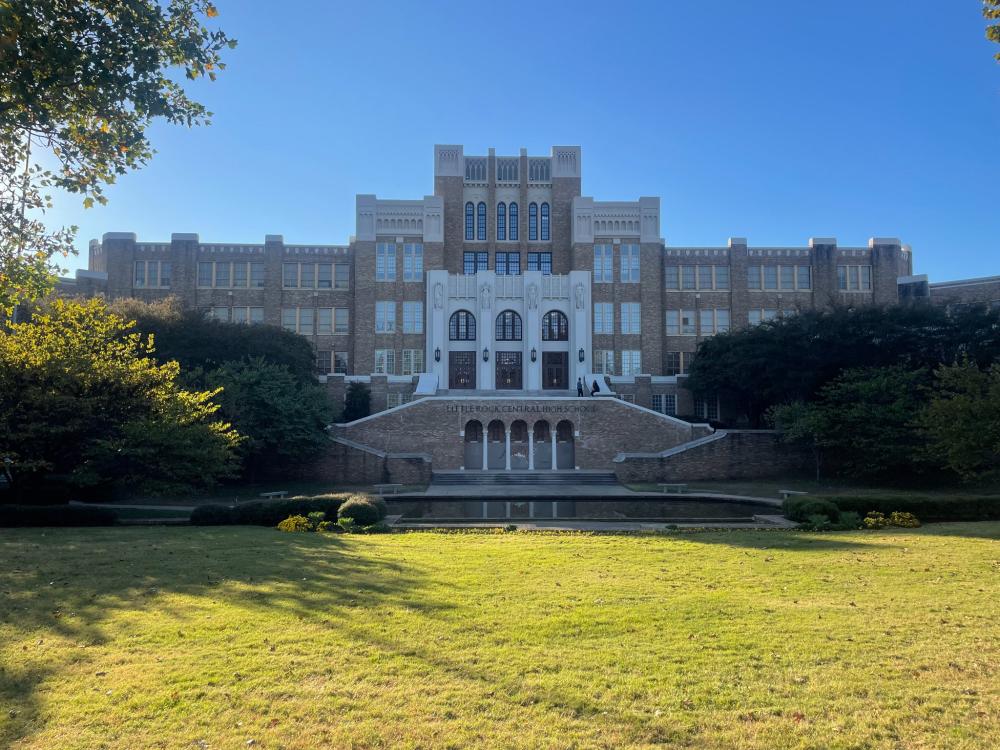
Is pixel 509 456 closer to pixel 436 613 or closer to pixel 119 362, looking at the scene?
pixel 119 362

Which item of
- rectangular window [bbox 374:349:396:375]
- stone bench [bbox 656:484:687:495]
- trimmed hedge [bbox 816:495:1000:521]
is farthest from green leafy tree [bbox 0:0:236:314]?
rectangular window [bbox 374:349:396:375]

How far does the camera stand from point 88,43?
1090 centimetres

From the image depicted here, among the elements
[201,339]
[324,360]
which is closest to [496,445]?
[201,339]

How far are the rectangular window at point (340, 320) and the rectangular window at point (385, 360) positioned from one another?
3640 millimetres

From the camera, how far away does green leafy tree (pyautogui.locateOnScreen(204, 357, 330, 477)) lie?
29266 millimetres

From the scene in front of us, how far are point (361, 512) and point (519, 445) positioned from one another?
22164 mm

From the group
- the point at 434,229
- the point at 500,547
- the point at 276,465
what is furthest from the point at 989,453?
the point at 434,229

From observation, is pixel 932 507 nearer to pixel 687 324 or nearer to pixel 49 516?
pixel 49 516

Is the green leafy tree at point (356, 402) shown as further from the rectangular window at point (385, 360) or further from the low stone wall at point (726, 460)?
the low stone wall at point (726, 460)

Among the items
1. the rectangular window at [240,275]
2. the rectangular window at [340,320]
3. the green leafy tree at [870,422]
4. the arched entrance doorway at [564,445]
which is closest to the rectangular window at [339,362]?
the rectangular window at [340,320]

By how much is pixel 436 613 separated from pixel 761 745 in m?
3.92

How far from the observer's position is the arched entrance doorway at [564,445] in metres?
39.4

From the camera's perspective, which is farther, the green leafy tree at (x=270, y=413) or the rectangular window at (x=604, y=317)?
the rectangular window at (x=604, y=317)

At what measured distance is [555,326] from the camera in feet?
160
